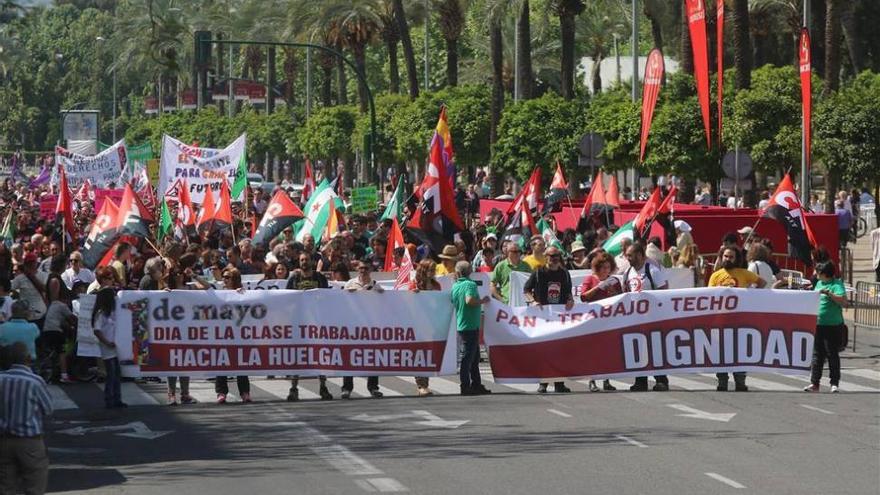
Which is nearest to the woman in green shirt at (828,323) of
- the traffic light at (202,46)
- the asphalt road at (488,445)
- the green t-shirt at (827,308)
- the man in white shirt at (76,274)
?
the green t-shirt at (827,308)

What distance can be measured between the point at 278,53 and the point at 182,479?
306ft

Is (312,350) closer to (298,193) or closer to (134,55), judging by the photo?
(298,193)

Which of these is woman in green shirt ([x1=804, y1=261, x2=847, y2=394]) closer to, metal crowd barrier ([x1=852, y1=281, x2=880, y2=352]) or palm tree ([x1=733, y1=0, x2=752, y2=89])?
metal crowd barrier ([x1=852, y1=281, x2=880, y2=352])

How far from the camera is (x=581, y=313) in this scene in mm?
18438

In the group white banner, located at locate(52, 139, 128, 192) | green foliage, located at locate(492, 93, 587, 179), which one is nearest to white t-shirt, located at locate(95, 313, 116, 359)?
white banner, located at locate(52, 139, 128, 192)

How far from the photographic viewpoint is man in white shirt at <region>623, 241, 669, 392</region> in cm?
1866

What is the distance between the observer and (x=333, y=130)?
69.7m

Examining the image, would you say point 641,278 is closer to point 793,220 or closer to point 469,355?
point 469,355

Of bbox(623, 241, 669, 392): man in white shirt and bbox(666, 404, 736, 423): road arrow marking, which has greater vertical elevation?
bbox(623, 241, 669, 392): man in white shirt

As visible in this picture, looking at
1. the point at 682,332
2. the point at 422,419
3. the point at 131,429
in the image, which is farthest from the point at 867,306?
the point at 131,429

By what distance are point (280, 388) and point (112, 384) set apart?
8.22ft

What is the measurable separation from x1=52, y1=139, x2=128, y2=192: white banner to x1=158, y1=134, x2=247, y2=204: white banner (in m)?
7.48

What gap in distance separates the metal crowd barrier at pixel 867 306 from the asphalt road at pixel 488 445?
15.5 feet

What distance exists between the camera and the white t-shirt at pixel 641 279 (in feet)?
61.7
